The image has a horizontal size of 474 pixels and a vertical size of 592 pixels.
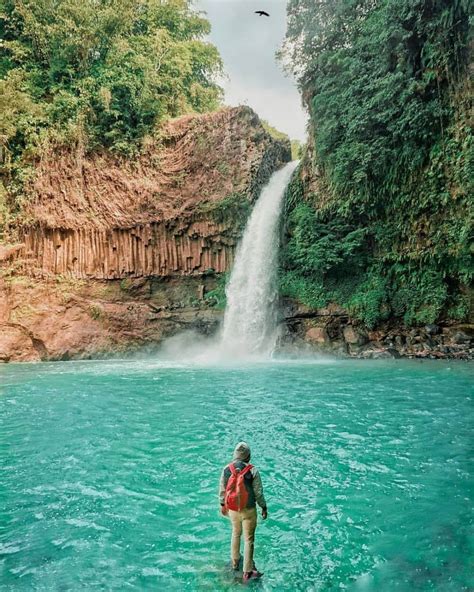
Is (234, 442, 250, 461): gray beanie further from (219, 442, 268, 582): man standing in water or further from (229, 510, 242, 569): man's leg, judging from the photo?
(229, 510, 242, 569): man's leg

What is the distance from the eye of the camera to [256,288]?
66.3ft

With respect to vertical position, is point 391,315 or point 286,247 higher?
point 286,247

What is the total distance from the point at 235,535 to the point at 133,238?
19272mm

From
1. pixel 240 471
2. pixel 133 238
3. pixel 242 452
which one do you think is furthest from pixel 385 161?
pixel 240 471

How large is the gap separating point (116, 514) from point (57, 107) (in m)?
21.7

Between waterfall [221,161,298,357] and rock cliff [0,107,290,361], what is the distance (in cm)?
71

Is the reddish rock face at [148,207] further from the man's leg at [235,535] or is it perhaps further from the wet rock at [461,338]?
the man's leg at [235,535]

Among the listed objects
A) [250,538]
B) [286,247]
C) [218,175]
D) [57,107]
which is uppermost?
[57,107]

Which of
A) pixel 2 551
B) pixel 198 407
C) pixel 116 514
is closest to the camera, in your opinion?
pixel 2 551

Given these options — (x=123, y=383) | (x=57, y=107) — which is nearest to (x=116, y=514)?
(x=123, y=383)

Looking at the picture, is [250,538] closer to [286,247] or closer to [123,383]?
[123,383]

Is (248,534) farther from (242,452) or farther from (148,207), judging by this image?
(148,207)

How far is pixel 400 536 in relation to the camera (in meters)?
4.34

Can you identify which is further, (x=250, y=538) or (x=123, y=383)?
(x=123, y=383)
